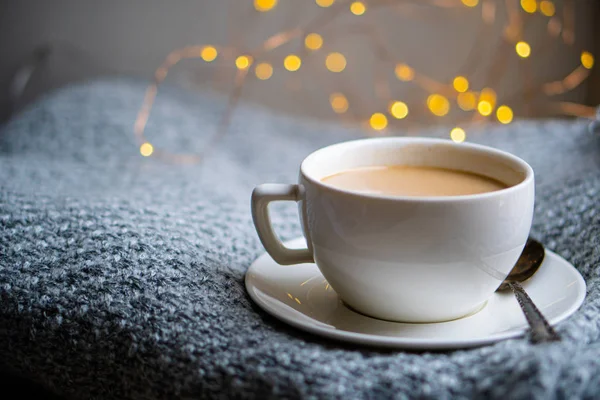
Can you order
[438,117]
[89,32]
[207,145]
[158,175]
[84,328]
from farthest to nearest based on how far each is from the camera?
[438,117] → [89,32] → [207,145] → [158,175] → [84,328]

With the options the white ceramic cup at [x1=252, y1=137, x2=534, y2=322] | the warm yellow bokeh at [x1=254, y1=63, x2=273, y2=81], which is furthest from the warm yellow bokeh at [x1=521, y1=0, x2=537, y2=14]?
the white ceramic cup at [x1=252, y1=137, x2=534, y2=322]

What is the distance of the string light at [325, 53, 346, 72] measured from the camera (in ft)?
4.34

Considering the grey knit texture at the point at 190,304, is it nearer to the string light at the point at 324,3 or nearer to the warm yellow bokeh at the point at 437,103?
the warm yellow bokeh at the point at 437,103

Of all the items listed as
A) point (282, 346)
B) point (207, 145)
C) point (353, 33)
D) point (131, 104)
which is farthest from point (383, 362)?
point (353, 33)

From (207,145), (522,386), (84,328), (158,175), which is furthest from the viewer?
(207,145)

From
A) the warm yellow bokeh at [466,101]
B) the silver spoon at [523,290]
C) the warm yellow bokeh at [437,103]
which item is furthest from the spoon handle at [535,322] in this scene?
the warm yellow bokeh at [437,103]

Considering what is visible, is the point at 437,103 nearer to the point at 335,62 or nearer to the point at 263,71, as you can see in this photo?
the point at 335,62

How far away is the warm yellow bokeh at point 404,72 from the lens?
4.04 ft

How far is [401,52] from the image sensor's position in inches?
52.6

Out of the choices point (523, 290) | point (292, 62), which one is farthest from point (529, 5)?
point (523, 290)

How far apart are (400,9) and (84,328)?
1039 mm

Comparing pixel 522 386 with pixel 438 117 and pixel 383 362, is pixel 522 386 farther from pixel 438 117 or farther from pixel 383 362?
pixel 438 117

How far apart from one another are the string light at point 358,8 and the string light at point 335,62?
0.32ft

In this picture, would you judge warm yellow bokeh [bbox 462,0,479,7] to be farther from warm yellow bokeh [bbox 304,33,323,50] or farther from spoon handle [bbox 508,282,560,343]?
spoon handle [bbox 508,282,560,343]
